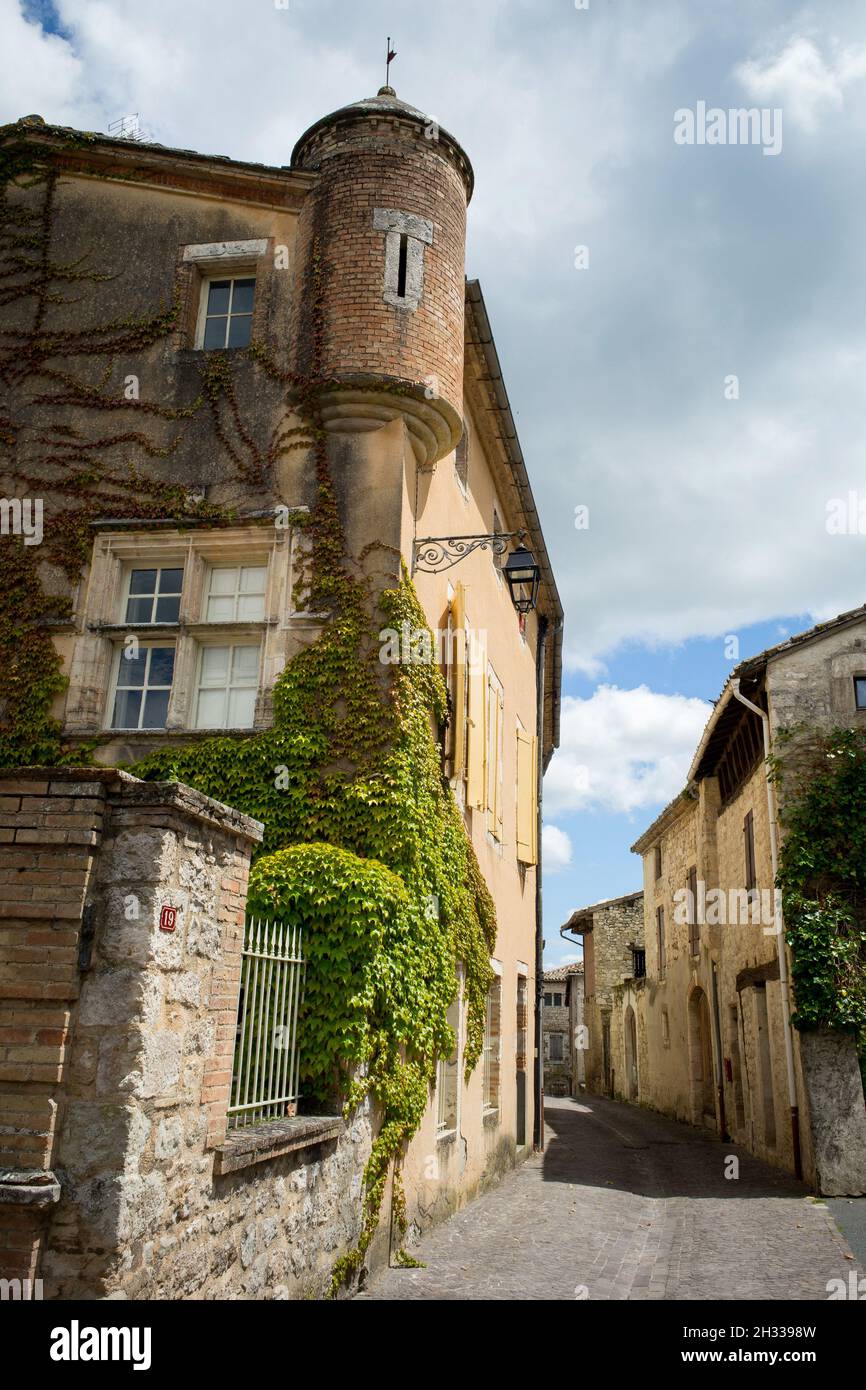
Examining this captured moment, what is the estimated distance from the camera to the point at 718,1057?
20625 millimetres

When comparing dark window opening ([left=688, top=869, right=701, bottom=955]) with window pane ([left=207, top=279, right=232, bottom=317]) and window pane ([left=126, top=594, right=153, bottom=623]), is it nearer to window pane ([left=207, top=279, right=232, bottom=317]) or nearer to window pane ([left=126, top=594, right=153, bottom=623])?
window pane ([left=126, top=594, right=153, bottom=623])

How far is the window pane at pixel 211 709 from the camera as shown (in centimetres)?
923

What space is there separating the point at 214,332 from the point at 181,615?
294 cm

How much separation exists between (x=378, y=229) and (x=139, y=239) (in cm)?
252

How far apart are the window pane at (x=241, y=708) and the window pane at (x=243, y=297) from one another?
3.84m

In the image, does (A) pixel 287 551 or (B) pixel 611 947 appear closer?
(A) pixel 287 551

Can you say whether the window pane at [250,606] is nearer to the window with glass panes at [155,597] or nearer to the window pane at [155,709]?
the window with glass panes at [155,597]

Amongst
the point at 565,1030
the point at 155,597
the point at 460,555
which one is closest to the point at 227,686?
the point at 155,597

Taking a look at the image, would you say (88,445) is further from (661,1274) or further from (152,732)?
(661,1274)

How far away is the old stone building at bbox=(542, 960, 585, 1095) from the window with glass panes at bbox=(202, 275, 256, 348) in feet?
111

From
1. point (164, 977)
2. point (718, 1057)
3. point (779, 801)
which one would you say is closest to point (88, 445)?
point (164, 977)

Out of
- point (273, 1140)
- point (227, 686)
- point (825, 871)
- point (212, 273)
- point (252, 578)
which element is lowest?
point (273, 1140)

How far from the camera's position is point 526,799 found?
15836 millimetres

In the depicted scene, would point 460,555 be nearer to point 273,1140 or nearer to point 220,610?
point 220,610
